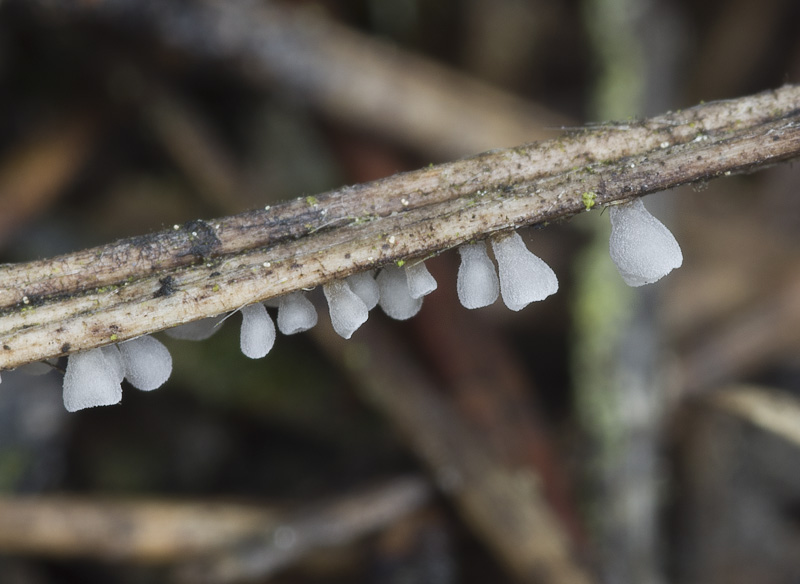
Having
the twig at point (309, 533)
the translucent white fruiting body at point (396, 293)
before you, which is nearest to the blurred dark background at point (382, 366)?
the twig at point (309, 533)

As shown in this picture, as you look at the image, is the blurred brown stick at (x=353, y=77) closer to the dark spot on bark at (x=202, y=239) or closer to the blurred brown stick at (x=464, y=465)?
the blurred brown stick at (x=464, y=465)

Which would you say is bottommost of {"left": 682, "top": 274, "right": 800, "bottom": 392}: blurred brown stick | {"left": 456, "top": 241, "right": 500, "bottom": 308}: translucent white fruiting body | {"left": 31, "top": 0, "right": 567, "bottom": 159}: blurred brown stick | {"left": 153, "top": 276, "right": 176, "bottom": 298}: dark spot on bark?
{"left": 456, "top": 241, "right": 500, "bottom": 308}: translucent white fruiting body

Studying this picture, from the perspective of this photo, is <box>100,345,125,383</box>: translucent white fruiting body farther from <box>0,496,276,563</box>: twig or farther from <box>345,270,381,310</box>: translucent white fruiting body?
<box>0,496,276,563</box>: twig

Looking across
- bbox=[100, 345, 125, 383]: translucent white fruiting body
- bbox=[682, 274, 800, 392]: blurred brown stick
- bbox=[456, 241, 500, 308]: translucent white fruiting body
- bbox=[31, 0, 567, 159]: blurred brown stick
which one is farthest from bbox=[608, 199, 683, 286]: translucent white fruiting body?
bbox=[31, 0, 567, 159]: blurred brown stick

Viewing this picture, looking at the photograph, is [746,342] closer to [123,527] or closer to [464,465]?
[464,465]

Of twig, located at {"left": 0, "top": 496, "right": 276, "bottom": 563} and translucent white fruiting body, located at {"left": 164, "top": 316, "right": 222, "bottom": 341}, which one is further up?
twig, located at {"left": 0, "top": 496, "right": 276, "bottom": 563}

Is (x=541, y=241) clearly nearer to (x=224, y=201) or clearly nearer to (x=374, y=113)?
(x=374, y=113)

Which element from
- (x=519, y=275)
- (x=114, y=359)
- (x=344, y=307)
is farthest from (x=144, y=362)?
(x=519, y=275)
